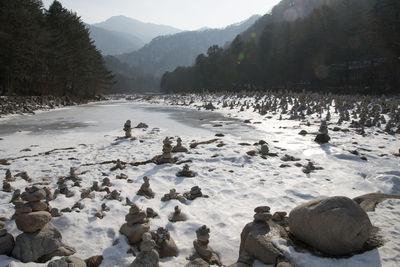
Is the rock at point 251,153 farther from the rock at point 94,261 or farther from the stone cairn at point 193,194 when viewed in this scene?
the rock at point 94,261

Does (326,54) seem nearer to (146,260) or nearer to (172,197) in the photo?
(172,197)

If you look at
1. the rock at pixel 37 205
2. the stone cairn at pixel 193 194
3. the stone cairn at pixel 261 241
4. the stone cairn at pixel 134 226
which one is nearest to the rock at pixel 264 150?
the stone cairn at pixel 193 194

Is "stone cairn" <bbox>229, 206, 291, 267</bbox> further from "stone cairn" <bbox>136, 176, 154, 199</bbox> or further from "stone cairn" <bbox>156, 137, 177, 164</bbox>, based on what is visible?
"stone cairn" <bbox>156, 137, 177, 164</bbox>

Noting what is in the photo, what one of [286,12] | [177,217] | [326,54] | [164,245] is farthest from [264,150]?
[286,12]

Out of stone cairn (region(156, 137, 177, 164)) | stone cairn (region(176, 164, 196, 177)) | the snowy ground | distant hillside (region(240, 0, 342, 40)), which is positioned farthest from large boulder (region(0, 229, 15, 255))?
distant hillside (region(240, 0, 342, 40))

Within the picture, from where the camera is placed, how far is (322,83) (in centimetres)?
4134

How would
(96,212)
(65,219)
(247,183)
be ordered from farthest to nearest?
(247,183), (96,212), (65,219)

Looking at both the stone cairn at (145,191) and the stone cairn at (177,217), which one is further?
the stone cairn at (145,191)

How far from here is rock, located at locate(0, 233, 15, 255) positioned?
3.22 metres

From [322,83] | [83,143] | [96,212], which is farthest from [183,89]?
[96,212]

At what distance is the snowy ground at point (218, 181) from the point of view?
11.9 feet

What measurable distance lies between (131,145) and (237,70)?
5178 cm

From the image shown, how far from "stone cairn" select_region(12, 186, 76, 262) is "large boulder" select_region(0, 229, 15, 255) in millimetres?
69

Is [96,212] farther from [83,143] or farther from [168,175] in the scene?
[83,143]
